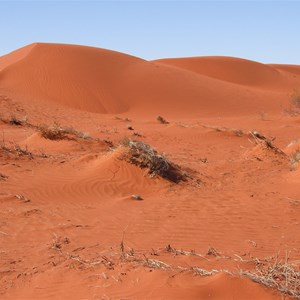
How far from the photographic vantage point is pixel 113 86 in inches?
1506

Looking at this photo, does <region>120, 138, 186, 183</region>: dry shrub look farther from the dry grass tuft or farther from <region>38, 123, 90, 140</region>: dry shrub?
the dry grass tuft

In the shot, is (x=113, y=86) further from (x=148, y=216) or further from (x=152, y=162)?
(x=148, y=216)

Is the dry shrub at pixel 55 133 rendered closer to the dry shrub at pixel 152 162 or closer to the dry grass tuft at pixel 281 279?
the dry shrub at pixel 152 162

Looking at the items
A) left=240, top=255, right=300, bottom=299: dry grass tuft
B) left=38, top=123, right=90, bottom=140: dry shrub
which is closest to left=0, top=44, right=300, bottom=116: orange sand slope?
left=38, top=123, right=90, bottom=140: dry shrub

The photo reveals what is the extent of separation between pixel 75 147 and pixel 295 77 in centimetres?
5677

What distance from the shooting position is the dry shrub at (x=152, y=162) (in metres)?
11.5

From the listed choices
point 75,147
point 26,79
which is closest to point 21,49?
point 26,79

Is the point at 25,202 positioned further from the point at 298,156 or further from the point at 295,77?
the point at 295,77

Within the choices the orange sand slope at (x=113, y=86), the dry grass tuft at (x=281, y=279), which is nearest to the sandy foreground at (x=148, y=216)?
the dry grass tuft at (x=281, y=279)

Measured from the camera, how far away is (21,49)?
1845 inches

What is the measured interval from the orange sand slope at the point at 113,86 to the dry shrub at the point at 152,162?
67.1ft

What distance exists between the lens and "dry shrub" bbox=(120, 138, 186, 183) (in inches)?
453

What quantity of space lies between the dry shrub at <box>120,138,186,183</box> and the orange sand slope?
2046 centimetres

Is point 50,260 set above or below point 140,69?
below
